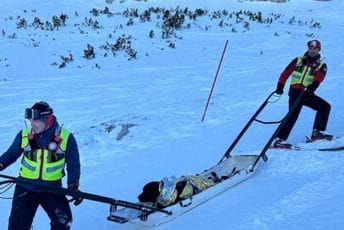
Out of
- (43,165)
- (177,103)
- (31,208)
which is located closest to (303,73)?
(177,103)

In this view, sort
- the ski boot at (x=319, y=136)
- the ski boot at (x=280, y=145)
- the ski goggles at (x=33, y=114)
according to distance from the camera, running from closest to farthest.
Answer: the ski goggles at (x=33, y=114) < the ski boot at (x=280, y=145) < the ski boot at (x=319, y=136)

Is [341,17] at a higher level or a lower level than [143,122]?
higher

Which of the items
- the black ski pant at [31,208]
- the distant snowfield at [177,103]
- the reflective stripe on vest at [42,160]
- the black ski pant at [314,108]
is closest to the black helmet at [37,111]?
the reflective stripe on vest at [42,160]

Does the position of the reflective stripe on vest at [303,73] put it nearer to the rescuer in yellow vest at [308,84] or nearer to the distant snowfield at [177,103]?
the rescuer in yellow vest at [308,84]

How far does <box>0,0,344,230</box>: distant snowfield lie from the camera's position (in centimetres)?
680

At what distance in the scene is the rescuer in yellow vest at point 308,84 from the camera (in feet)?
27.5

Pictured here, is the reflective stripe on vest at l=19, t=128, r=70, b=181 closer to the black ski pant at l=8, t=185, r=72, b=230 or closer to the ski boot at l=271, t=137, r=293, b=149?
the black ski pant at l=8, t=185, r=72, b=230

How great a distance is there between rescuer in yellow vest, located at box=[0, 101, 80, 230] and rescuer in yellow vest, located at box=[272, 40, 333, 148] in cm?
385

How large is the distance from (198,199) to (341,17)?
17.7m

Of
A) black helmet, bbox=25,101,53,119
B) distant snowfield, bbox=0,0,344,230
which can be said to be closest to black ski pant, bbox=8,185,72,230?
black helmet, bbox=25,101,53,119

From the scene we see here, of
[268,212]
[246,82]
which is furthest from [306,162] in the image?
[246,82]

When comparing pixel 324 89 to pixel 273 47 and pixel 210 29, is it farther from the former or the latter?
pixel 210 29

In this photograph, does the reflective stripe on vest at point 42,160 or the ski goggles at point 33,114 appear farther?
the reflective stripe on vest at point 42,160

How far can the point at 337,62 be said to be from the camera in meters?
14.9
